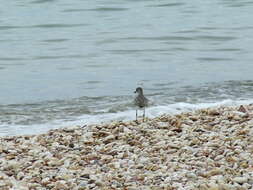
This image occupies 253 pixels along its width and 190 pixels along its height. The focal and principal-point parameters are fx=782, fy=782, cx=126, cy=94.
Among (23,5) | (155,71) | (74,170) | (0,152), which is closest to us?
(74,170)

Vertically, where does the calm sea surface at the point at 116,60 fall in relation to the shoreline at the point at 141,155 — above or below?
above

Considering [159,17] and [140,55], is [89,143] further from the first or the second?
[159,17]

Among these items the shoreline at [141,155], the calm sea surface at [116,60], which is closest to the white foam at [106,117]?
the calm sea surface at [116,60]

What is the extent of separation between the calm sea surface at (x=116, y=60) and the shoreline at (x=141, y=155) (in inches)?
60.5

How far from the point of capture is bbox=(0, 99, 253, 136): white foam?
8758 millimetres

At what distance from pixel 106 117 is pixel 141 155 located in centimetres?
279

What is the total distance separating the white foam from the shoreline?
1.13m

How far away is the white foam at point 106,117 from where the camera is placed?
345 inches

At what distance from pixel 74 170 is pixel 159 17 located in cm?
1243

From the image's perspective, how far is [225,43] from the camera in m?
14.6

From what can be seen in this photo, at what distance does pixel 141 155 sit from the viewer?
21.3ft

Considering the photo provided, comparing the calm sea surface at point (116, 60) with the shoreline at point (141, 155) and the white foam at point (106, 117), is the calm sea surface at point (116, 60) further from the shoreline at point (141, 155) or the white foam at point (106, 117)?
the shoreline at point (141, 155)

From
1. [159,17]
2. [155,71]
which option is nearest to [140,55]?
[155,71]

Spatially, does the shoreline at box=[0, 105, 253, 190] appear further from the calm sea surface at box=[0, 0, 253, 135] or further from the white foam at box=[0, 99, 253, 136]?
the calm sea surface at box=[0, 0, 253, 135]
